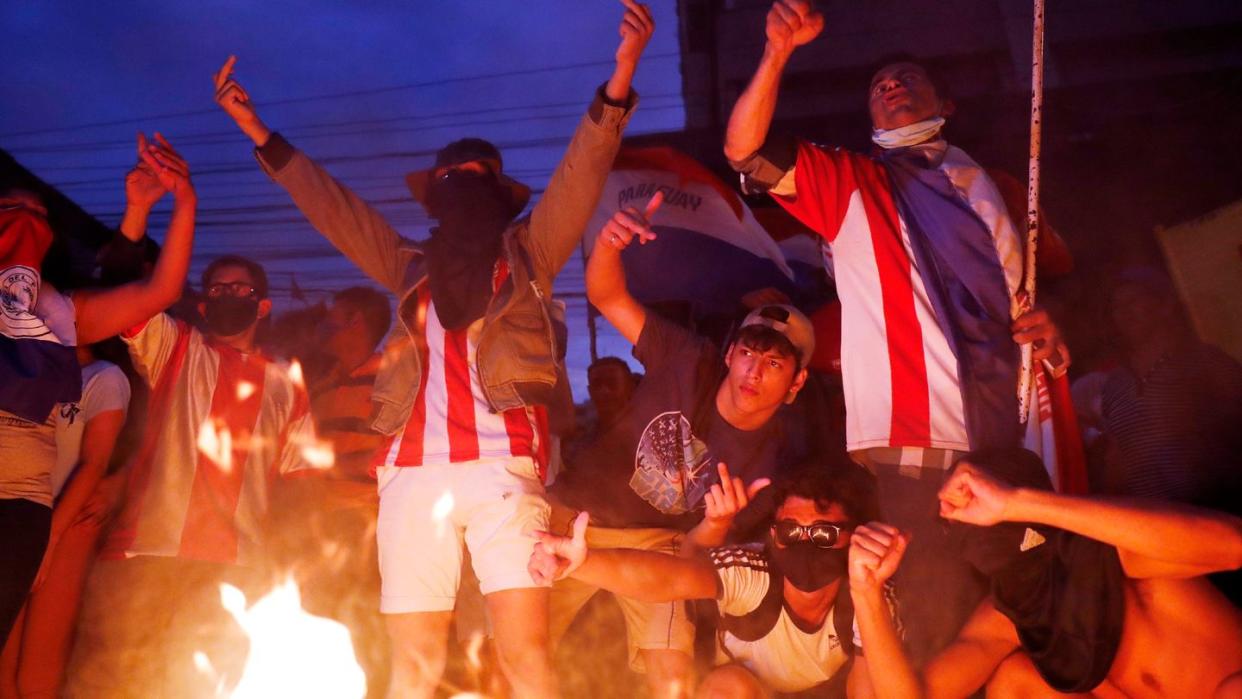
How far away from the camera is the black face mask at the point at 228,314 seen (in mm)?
4164

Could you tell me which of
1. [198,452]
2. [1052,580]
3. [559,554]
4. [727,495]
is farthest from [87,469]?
[1052,580]

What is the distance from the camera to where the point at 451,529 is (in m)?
3.17

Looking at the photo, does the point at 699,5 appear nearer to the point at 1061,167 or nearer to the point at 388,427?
the point at 1061,167

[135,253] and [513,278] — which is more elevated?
[135,253]

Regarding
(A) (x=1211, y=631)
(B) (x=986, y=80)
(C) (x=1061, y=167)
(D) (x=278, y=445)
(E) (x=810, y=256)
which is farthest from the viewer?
(B) (x=986, y=80)

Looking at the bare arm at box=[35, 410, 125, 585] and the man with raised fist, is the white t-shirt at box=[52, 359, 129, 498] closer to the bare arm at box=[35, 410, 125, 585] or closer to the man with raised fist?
the bare arm at box=[35, 410, 125, 585]

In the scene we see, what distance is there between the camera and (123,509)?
394 cm

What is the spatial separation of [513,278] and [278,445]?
159cm

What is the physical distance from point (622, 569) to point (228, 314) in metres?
2.13

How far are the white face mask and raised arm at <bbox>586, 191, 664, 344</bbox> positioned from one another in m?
0.74

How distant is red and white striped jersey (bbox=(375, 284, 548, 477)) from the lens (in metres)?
3.22

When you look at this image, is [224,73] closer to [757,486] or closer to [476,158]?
[476,158]

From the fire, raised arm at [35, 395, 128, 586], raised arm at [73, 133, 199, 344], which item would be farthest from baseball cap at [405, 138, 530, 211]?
the fire

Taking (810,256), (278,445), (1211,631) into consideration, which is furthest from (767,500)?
(810,256)
